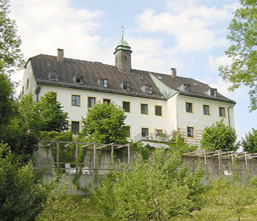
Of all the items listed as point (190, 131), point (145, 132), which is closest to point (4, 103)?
point (145, 132)

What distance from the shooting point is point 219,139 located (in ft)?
108

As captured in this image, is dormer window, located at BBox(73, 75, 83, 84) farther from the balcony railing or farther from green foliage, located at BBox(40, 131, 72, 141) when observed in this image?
green foliage, located at BBox(40, 131, 72, 141)

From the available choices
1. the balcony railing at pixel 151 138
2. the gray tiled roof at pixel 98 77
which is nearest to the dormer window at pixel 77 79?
the gray tiled roof at pixel 98 77

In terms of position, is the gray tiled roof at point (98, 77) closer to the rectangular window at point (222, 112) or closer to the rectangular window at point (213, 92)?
the rectangular window at point (213, 92)

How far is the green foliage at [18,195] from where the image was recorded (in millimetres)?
9578

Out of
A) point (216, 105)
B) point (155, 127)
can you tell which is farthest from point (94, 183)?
point (216, 105)

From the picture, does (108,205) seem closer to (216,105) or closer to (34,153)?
(34,153)

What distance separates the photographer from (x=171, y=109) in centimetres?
3928

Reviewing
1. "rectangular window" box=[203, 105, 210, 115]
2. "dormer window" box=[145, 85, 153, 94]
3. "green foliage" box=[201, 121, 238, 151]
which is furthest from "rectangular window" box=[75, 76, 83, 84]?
"rectangular window" box=[203, 105, 210, 115]

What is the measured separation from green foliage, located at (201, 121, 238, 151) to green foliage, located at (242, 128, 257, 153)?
6.02 ft

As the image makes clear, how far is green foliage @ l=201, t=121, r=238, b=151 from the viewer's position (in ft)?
108

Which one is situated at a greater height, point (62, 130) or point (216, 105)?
point (216, 105)

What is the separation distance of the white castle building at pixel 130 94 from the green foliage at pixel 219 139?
15.5 feet

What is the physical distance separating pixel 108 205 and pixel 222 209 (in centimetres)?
528
